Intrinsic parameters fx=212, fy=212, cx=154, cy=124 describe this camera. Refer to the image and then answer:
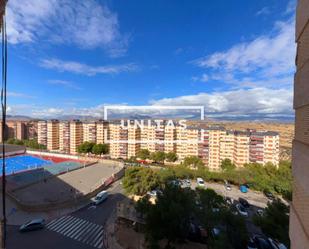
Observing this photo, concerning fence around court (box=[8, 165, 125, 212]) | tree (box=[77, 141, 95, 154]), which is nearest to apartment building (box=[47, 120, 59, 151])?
tree (box=[77, 141, 95, 154])

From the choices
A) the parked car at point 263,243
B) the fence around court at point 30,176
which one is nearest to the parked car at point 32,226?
the fence around court at point 30,176

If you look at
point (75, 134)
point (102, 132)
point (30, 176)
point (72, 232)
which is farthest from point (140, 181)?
point (75, 134)

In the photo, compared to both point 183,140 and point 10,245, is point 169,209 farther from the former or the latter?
point 183,140

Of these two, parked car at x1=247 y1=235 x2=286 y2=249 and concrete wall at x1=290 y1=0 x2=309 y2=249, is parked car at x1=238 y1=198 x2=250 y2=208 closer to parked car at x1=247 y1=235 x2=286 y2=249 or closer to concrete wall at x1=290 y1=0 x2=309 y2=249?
parked car at x1=247 y1=235 x2=286 y2=249

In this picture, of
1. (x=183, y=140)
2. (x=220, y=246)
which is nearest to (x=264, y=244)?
(x=220, y=246)

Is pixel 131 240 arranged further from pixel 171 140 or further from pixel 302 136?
pixel 171 140

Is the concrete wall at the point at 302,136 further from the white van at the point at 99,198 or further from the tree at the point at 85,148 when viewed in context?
the tree at the point at 85,148
